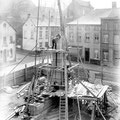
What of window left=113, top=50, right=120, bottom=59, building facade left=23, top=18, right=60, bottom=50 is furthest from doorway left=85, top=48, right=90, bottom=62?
building facade left=23, top=18, right=60, bottom=50

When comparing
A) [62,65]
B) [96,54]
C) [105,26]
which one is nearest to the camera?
[62,65]

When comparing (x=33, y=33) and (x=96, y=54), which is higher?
(x=33, y=33)

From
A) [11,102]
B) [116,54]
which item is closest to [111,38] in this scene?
[116,54]

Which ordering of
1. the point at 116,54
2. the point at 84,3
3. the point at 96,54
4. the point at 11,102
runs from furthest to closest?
the point at 84,3
the point at 96,54
the point at 116,54
the point at 11,102

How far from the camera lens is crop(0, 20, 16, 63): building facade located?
1046 inches

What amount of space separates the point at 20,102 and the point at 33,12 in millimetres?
30169

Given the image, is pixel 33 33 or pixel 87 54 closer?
pixel 87 54

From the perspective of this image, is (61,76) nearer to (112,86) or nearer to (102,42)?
(112,86)

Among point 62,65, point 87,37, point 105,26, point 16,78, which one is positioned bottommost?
point 16,78

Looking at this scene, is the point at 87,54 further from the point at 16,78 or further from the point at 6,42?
the point at 16,78

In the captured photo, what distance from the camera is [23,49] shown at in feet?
124

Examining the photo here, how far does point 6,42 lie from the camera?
2767 centimetres

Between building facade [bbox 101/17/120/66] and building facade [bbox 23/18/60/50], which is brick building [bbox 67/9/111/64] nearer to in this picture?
building facade [bbox 101/17/120/66]

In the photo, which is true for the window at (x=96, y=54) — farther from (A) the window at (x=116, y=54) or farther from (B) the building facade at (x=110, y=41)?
(A) the window at (x=116, y=54)
